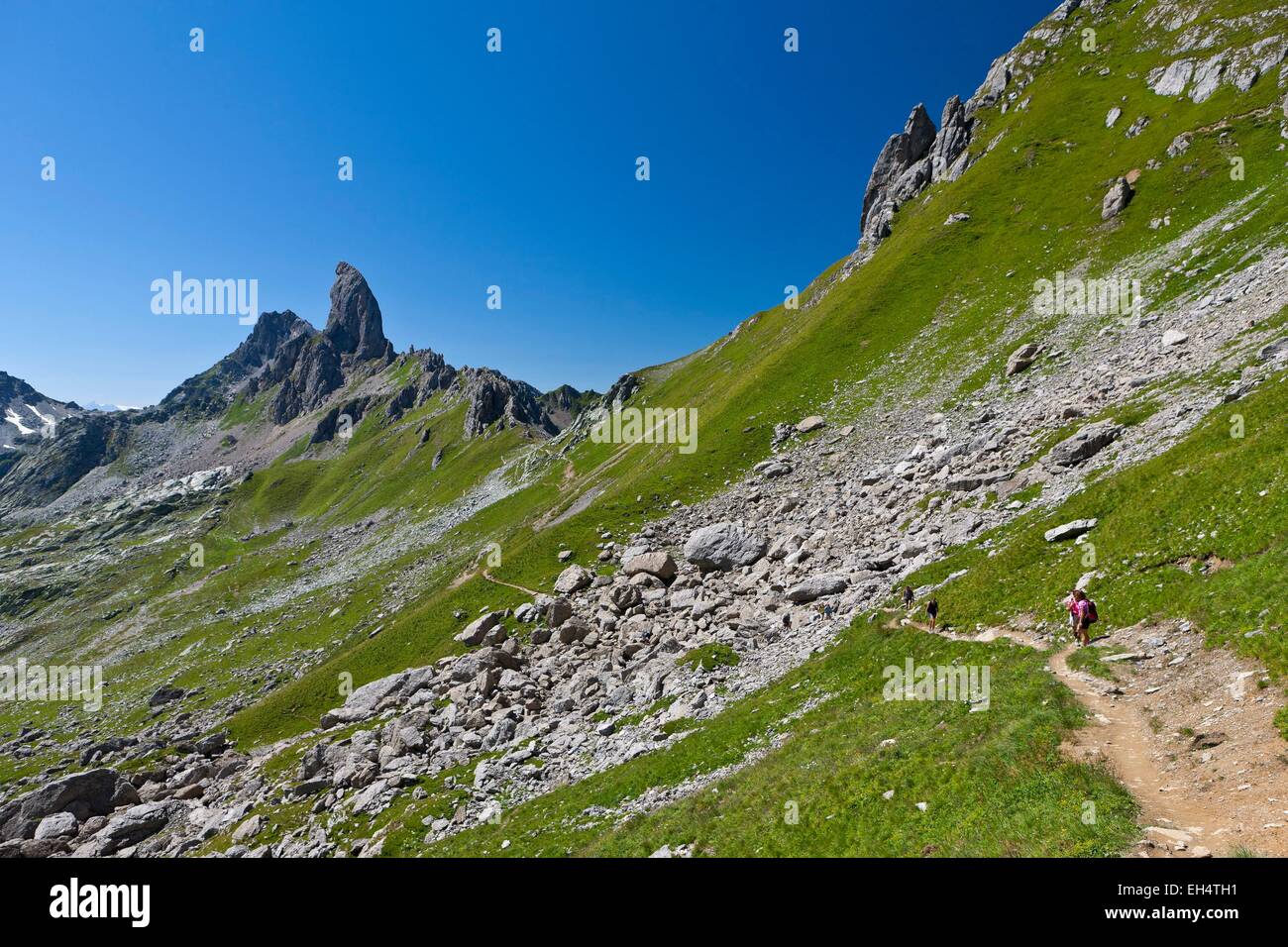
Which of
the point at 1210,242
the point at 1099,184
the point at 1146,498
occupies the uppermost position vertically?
the point at 1099,184

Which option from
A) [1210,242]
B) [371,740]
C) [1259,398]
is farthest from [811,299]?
[371,740]

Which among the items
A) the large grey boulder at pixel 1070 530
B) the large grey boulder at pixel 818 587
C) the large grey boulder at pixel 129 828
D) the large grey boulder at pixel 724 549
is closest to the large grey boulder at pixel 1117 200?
the large grey boulder at pixel 724 549

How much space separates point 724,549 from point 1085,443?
79.4 ft

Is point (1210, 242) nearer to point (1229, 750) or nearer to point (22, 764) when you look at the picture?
point (1229, 750)

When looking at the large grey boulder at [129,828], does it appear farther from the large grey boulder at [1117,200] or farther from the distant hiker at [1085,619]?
the large grey boulder at [1117,200]

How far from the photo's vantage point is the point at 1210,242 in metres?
50.4

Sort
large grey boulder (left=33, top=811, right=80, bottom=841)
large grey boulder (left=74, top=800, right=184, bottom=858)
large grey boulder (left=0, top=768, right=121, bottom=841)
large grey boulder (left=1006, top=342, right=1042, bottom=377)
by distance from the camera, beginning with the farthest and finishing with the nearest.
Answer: large grey boulder (left=1006, top=342, right=1042, bottom=377) < large grey boulder (left=0, top=768, right=121, bottom=841) < large grey boulder (left=33, top=811, right=80, bottom=841) < large grey boulder (left=74, top=800, right=184, bottom=858)

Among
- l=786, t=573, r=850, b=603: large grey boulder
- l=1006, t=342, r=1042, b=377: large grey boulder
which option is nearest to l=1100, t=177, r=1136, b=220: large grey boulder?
l=1006, t=342, r=1042, b=377: large grey boulder

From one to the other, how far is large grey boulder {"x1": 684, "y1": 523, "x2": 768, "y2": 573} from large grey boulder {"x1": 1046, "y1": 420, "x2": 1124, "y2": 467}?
20.1m

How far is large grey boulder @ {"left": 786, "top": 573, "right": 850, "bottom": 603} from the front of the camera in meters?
33.9

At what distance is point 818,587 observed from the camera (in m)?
34.5

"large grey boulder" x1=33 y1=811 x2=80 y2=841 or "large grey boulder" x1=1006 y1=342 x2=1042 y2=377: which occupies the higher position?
"large grey boulder" x1=1006 y1=342 x2=1042 y2=377

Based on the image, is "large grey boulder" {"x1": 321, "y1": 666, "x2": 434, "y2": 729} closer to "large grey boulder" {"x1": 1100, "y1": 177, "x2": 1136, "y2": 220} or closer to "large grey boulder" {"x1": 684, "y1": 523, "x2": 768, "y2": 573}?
"large grey boulder" {"x1": 684, "y1": 523, "x2": 768, "y2": 573}

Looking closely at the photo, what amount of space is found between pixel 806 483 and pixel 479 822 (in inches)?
1596
